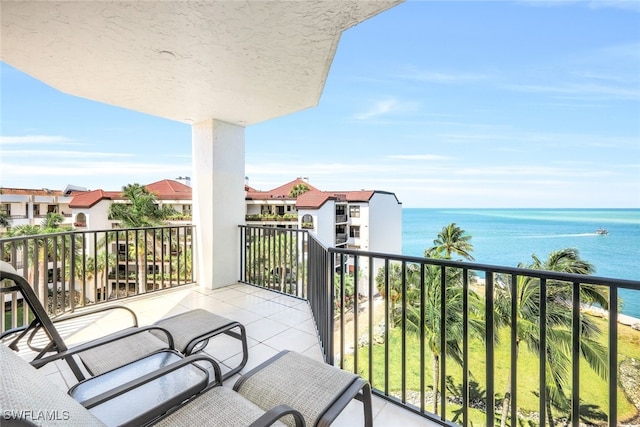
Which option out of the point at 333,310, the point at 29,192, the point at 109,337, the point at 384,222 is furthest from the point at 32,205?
the point at 384,222

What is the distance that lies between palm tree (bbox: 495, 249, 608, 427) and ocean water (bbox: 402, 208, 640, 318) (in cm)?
1282

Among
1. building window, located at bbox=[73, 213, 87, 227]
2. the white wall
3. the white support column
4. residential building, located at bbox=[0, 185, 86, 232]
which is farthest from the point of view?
the white wall

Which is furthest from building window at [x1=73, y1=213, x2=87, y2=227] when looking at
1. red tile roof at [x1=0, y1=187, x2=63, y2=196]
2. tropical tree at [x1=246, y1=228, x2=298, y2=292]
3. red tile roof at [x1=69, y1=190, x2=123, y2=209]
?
tropical tree at [x1=246, y1=228, x2=298, y2=292]

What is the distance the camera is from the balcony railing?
1364 mm

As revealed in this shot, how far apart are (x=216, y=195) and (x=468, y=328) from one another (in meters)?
3.95

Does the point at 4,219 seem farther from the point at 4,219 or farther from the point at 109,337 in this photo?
the point at 109,337

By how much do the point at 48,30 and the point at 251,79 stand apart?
167cm

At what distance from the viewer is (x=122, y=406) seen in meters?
1.31

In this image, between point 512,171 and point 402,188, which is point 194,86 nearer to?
point 402,188

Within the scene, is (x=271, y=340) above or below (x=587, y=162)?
below

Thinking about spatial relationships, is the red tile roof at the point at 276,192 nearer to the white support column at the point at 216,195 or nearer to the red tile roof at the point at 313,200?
the red tile roof at the point at 313,200

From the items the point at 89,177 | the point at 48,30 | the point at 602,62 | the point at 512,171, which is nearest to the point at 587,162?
the point at 512,171

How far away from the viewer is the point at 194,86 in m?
3.19

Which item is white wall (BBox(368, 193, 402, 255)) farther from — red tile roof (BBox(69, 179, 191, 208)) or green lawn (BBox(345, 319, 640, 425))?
red tile roof (BBox(69, 179, 191, 208))
